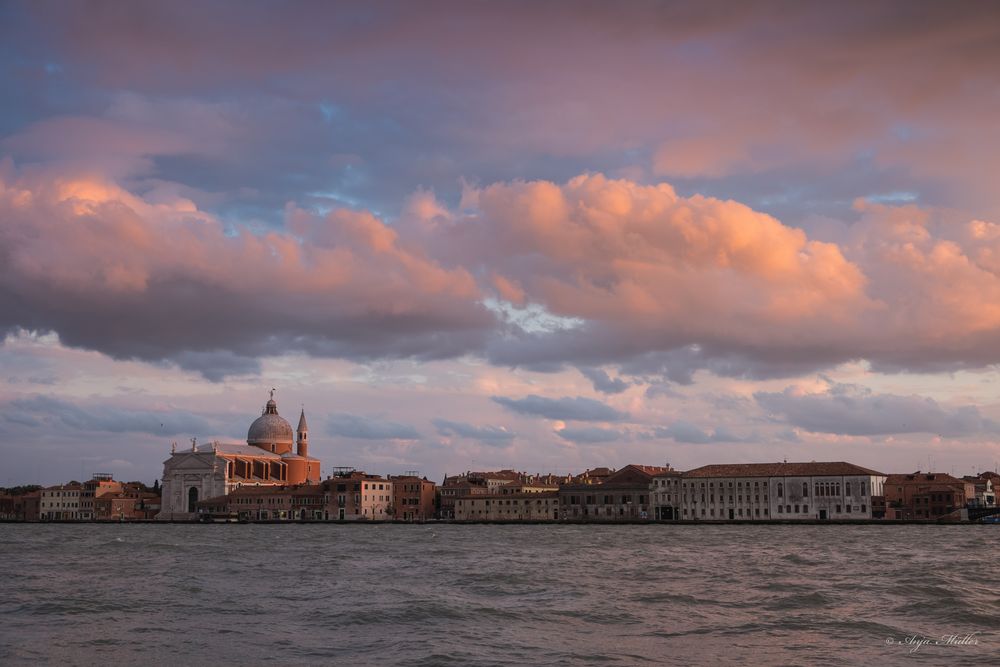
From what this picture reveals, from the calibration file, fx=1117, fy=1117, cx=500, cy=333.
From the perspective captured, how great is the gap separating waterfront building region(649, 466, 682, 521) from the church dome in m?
58.4

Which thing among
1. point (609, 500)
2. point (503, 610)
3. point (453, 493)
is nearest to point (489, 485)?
point (453, 493)

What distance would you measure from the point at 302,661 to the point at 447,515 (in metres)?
113

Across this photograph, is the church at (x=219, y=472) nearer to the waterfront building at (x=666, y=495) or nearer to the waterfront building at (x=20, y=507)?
the waterfront building at (x=20, y=507)

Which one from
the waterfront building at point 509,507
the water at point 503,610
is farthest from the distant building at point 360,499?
the water at point 503,610

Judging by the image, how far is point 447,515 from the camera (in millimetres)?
131000

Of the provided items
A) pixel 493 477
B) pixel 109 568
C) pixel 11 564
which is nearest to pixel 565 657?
pixel 109 568

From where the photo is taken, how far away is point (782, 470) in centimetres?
11325

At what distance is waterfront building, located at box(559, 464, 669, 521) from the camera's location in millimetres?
120125

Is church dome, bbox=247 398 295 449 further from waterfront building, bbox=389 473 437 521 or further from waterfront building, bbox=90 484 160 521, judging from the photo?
waterfront building, bbox=389 473 437 521

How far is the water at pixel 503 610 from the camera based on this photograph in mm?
19891

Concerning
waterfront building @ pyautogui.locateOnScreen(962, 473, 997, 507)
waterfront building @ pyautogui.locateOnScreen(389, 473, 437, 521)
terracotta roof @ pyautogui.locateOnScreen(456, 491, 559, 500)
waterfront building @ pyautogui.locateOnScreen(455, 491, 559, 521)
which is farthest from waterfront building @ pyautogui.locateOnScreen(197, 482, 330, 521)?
waterfront building @ pyautogui.locateOnScreen(962, 473, 997, 507)

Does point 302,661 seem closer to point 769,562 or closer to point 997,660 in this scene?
point 997,660

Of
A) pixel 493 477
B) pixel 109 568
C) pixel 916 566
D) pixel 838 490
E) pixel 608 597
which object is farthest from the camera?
pixel 493 477

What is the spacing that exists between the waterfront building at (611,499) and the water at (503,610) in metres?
74.9
